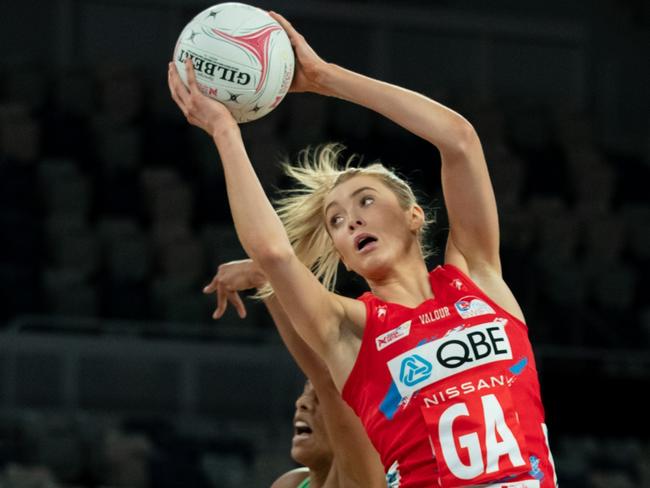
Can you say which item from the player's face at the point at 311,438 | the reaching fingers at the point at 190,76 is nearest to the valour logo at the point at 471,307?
the reaching fingers at the point at 190,76

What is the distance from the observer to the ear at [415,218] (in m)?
3.77

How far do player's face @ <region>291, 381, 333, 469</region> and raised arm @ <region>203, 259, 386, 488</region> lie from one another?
35 centimetres

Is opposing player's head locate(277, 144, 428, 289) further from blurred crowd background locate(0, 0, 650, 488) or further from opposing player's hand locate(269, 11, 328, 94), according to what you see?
blurred crowd background locate(0, 0, 650, 488)

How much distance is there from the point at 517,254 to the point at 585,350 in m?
1.16

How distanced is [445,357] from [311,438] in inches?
50.5

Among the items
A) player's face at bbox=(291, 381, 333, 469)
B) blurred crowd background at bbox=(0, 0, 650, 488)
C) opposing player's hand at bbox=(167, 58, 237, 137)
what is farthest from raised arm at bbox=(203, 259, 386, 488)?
blurred crowd background at bbox=(0, 0, 650, 488)

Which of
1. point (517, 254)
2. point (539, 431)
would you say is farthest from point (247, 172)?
point (517, 254)

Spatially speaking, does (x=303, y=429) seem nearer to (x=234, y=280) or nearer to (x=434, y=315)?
(x=234, y=280)

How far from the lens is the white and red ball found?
356 centimetres

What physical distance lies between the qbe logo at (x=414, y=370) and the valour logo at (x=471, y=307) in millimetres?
190

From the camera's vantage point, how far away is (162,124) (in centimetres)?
1188

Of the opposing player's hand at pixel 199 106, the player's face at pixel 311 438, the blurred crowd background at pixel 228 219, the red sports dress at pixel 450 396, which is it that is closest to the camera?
the red sports dress at pixel 450 396

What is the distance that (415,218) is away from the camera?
149 inches

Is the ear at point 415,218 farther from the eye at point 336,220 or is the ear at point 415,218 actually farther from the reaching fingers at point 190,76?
the reaching fingers at point 190,76
